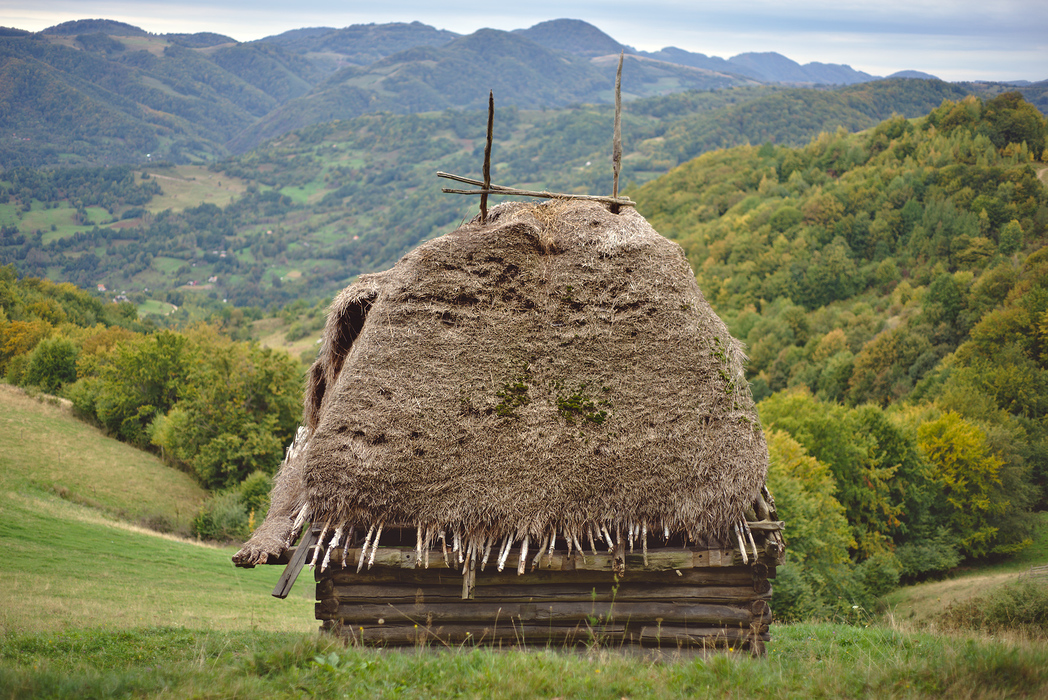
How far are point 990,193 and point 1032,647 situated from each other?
8905cm

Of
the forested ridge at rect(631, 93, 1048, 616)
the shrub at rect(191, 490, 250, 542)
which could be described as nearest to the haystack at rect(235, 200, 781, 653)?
the forested ridge at rect(631, 93, 1048, 616)

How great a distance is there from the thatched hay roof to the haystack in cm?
2

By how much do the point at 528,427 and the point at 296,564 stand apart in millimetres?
3239

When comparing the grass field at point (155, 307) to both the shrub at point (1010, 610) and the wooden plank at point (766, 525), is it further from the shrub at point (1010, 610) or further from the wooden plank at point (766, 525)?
the wooden plank at point (766, 525)

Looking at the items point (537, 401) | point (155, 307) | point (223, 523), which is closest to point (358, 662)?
point (537, 401)

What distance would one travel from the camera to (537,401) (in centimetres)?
848

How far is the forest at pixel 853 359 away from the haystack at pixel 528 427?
1461 cm

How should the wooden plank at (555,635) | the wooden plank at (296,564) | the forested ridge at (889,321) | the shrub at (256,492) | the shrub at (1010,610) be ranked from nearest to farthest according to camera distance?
the wooden plank at (296,564) → the wooden plank at (555,635) → the shrub at (1010,610) → the shrub at (256,492) → the forested ridge at (889,321)

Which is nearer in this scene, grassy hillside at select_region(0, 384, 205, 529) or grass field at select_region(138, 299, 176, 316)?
grassy hillside at select_region(0, 384, 205, 529)

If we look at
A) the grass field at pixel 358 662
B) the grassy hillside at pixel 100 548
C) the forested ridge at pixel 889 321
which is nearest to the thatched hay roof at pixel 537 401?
the grass field at pixel 358 662

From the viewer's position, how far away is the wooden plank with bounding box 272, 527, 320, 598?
24.8 ft

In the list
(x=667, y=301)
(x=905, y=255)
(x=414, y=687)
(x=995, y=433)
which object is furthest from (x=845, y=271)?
(x=414, y=687)

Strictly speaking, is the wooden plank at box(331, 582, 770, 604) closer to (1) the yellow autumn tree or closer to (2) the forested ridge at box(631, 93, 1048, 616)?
(2) the forested ridge at box(631, 93, 1048, 616)

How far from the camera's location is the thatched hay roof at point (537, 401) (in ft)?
25.9
